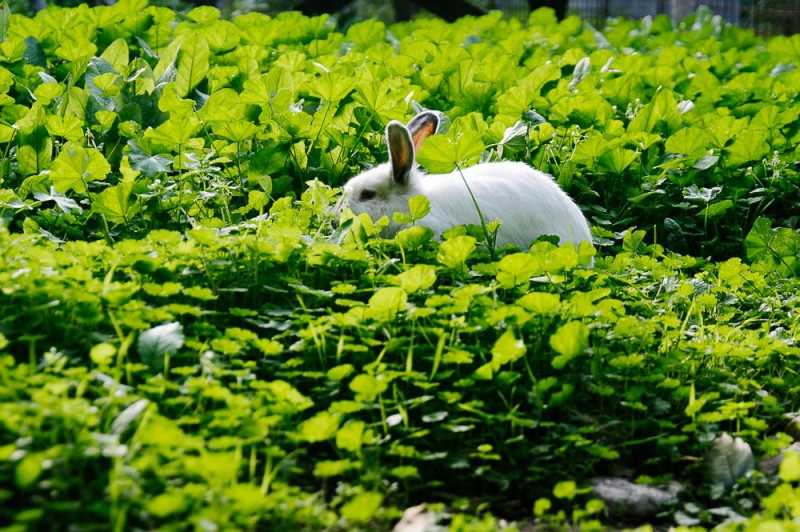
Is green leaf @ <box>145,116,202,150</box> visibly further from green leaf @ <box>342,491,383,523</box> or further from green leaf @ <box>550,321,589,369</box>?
green leaf @ <box>342,491,383,523</box>

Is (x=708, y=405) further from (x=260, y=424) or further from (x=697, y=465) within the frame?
(x=260, y=424)

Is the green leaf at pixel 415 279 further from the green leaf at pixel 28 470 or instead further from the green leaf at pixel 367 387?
the green leaf at pixel 28 470

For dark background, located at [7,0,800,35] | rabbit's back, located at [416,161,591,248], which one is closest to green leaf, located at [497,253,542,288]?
rabbit's back, located at [416,161,591,248]

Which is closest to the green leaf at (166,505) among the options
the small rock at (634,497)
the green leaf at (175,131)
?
the small rock at (634,497)

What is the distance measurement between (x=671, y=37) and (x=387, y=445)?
722cm

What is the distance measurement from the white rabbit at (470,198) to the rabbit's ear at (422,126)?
304 millimetres

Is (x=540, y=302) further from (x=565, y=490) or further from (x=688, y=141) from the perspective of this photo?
(x=688, y=141)

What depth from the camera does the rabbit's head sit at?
4.21 metres

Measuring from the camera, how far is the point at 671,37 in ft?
30.8

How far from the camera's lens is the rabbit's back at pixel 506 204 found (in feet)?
13.8

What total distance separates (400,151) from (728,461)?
1.77 meters

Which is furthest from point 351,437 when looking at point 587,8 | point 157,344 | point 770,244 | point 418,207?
point 587,8

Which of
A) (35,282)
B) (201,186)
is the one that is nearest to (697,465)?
(35,282)

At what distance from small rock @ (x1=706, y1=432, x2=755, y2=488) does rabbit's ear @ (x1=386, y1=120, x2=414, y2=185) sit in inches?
66.4
